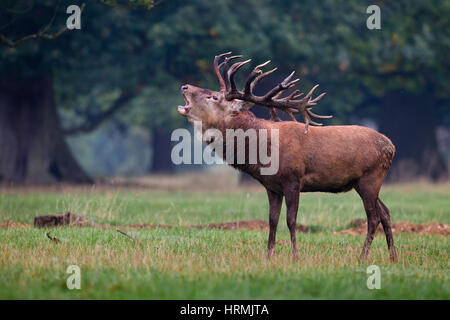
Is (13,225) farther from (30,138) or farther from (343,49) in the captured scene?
(343,49)

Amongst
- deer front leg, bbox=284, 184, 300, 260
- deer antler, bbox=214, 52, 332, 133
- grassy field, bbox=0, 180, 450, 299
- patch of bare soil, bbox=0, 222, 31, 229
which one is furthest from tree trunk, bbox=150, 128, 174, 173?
deer front leg, bbox=284, 184, 300, 260

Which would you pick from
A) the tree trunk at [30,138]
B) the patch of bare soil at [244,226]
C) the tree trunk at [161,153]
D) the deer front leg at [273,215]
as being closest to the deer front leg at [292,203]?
the deer front leg at [273,215]

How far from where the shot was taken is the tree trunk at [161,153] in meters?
41.2

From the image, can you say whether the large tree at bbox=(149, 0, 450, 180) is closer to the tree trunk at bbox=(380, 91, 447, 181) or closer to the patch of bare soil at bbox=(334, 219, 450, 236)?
the tree trunk at bbox=(380, 91, 447, 181)

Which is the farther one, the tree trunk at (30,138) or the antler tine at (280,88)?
the tree trunk at (30,138)

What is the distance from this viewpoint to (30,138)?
77.4ft

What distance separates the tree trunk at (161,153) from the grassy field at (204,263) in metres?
26.2

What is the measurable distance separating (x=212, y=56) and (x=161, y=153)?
1945 centimetres

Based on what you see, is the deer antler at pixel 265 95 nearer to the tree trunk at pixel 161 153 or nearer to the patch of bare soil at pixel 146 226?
the patch of bare soil at pixel 146 226

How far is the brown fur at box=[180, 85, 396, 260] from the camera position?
31.6ft

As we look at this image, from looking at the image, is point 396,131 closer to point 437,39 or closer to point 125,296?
point 437,39

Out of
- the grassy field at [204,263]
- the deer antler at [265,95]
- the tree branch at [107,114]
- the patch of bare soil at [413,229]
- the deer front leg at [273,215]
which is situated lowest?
the grassy field at [204,263]

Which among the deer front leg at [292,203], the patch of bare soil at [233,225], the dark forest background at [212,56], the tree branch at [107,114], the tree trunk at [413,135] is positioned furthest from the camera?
the tree branch at [107,114]

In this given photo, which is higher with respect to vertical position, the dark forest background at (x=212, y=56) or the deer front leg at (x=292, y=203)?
the dark forest background at (x=212, y=56)
